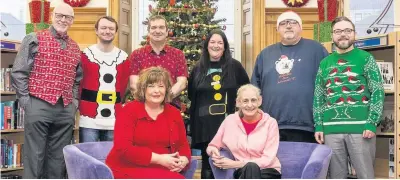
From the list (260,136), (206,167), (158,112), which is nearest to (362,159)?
(260,136)

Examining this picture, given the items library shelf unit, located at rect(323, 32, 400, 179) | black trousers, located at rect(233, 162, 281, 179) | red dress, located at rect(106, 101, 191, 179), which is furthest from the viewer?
library shelf unit, located at rect(323, 32, 400, 179)

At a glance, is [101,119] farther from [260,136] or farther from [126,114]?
[260,136]

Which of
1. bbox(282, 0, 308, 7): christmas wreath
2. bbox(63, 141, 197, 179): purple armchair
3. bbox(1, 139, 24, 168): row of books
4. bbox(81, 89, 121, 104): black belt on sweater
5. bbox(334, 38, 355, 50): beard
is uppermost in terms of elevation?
bbox(282, 0, 308, 7): christmas wreath

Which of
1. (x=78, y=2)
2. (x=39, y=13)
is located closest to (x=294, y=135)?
(x=39, y=13)

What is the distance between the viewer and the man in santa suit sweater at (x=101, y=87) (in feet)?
11.7

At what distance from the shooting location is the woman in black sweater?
12.0ft

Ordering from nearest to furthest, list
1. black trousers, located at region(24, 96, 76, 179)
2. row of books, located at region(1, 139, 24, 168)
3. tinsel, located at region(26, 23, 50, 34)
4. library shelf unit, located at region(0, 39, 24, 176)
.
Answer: black trousers, located at region(24, 96, 76, 179) < library shelf unit, located at region(0, 39, 24, 176) < row of books, located at region(1, 139, 24, 168) < tinsel, located at region(26, 23, 50, 34)

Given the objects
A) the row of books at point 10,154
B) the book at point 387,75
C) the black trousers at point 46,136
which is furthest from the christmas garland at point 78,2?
the book at point 387,75

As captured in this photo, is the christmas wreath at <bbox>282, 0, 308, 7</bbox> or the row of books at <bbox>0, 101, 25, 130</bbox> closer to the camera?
the row of books at <bbox>0, 101, 25, 130</bbox>

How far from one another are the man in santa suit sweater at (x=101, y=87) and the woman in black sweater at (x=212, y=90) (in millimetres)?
577

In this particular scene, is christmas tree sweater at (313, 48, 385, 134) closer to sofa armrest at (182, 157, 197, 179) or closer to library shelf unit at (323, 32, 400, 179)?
library shelf unit at (323, 32, 400, 179)

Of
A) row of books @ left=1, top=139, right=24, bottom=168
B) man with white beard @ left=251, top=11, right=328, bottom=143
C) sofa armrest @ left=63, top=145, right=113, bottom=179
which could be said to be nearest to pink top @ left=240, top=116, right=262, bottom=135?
man with white beard @ left=251, top=11, right=328, bottom=143

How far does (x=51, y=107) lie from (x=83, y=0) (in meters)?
3.97

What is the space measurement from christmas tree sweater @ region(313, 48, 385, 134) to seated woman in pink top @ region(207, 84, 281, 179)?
0.56 m
